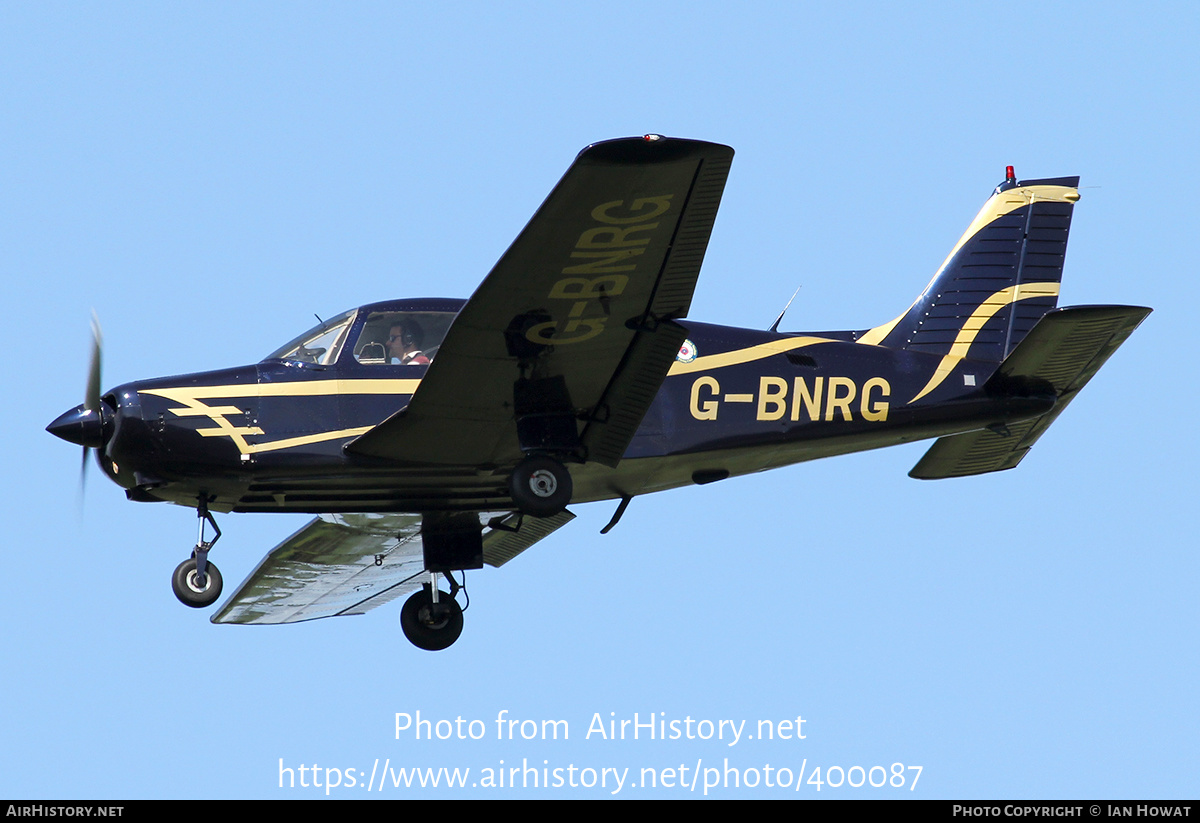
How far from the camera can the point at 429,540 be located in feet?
54.6

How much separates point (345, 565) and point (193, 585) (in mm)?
4121

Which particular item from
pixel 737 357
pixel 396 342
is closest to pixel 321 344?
pixel 396 342

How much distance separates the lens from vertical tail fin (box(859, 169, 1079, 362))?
54.3 feet

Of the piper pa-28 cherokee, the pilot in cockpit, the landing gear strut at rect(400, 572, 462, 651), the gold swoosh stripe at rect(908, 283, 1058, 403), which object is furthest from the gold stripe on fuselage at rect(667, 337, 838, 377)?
the landing gear strut at rect(400, 572, 462, 651)

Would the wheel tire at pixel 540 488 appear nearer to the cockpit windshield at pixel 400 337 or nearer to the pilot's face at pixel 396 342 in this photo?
the cockpit windshield at pixel 400 337

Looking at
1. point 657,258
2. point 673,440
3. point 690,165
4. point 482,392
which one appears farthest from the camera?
point 673,440

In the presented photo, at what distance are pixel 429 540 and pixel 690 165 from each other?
5894 millimetres

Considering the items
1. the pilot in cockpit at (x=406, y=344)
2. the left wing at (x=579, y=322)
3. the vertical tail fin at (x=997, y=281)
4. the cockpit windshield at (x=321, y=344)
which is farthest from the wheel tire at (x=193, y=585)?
the vertical tail fin at (x=997, y=281)

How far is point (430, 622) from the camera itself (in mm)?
16969

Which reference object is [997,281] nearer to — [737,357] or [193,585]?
[737,357]

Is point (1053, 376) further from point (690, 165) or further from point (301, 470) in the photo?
point (301, 470)

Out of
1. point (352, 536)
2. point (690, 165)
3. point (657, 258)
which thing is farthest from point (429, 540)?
point (690, 165)

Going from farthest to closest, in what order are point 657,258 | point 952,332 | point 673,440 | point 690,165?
point 952,332
point 673,440
point 657,258
point 690,165

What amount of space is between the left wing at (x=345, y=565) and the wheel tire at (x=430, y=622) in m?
0.78
